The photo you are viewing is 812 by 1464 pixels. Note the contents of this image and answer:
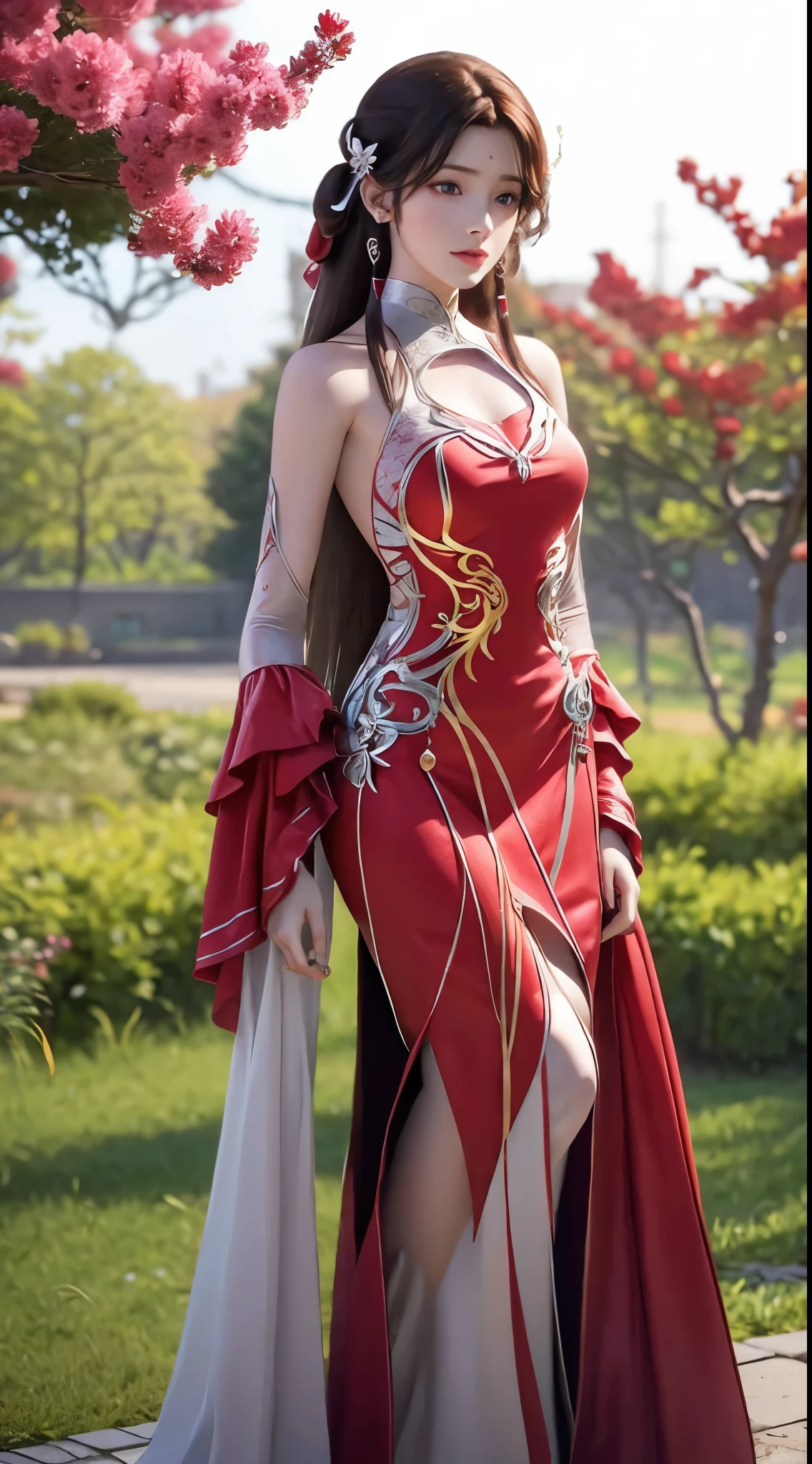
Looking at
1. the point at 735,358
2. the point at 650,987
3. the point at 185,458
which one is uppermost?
the point at 735,358

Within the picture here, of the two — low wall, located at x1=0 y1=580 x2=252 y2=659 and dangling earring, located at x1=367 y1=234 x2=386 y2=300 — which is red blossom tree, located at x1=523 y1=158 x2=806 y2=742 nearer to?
low wall, located at x1=0 y1=580 x2=252 y2=659

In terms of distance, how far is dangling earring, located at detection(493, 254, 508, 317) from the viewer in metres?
2.21

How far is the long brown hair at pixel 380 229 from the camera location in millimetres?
1957

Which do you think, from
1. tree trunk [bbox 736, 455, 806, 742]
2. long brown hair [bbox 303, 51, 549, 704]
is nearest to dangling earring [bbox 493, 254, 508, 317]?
long brown hair [bbox 303, 51, 549, 704]

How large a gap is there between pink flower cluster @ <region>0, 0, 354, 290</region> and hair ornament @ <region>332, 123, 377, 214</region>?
94 mm

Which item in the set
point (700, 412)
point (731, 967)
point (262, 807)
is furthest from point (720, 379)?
point (262, 807)

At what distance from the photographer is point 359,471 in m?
2.02

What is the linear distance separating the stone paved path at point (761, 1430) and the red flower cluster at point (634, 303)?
4.55 metres

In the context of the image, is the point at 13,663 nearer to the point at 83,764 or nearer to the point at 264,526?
the point at 83,764

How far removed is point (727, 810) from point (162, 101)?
13.5 feet

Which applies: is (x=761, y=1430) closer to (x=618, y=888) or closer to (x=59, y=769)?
(x=618, y=888)

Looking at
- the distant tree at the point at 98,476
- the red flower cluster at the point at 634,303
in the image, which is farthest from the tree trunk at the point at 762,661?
the distant tree at the point at 98,476

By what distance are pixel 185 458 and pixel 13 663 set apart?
118 cm

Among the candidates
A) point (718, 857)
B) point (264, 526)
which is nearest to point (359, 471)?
point (264, 526)
